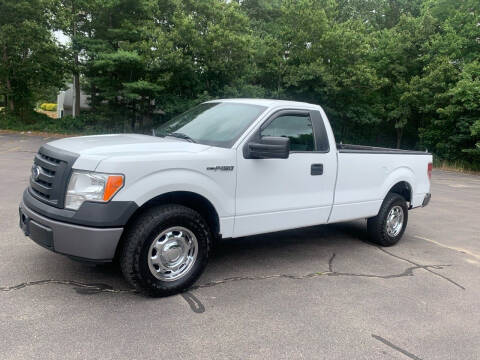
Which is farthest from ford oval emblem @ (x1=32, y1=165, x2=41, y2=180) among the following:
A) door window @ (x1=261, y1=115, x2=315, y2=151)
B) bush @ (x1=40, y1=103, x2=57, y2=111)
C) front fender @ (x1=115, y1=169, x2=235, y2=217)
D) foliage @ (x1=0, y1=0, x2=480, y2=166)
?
bush @ (x1=40, y1=103, x2=57, y2=111)

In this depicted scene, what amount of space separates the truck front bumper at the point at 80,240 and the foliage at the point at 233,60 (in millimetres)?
19918

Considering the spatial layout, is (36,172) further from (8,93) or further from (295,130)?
(8,93)

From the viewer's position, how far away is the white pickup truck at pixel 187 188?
A: 3629mm

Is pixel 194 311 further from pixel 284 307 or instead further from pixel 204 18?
pixel 204 18

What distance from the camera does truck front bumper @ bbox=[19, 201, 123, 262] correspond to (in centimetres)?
357

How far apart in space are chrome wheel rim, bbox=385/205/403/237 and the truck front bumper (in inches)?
164

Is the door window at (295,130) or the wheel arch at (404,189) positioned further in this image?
the wheel arch at (404,189)

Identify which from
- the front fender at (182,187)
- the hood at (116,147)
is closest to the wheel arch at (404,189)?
the front fender at (182,187)

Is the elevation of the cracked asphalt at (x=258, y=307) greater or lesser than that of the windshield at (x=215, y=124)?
lesser

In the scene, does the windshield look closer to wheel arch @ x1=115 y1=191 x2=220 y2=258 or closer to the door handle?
wheel arch @ x1=115 y1=191 x2=220 y2=258

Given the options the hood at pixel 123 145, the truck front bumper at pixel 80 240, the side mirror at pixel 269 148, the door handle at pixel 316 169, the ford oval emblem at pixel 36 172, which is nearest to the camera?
the truck front bumper at pixel 80 240

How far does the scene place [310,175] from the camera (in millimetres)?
5035

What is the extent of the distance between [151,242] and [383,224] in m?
3.68

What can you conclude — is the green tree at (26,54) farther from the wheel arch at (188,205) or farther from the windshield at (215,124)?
the wheel arch at (188,205)
